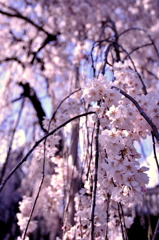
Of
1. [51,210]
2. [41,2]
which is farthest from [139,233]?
[41,2]

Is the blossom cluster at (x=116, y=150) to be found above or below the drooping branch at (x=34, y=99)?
below

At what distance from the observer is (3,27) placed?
393cm

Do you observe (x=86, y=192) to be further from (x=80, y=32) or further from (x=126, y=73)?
(x=80, y=32)

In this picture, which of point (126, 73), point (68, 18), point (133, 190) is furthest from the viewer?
point (68, 18)

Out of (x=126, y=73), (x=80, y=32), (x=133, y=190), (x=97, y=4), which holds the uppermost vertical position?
(x=97, y=4)

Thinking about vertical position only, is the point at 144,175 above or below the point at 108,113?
below

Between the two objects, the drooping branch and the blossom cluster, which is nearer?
the blossom cluster

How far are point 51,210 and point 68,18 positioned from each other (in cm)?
292

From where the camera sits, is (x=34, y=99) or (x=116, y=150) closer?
(x=116, y=150)

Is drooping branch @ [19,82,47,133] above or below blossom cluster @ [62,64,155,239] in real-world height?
above

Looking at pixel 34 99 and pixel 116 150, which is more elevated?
pixel 34 99

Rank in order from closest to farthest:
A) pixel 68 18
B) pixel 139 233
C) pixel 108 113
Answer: pixel 108 113
pixel 68 18
pixel 139 233

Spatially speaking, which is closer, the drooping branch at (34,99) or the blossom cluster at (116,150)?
the blossom cluster at (116,150)

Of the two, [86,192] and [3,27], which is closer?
[86,192]
